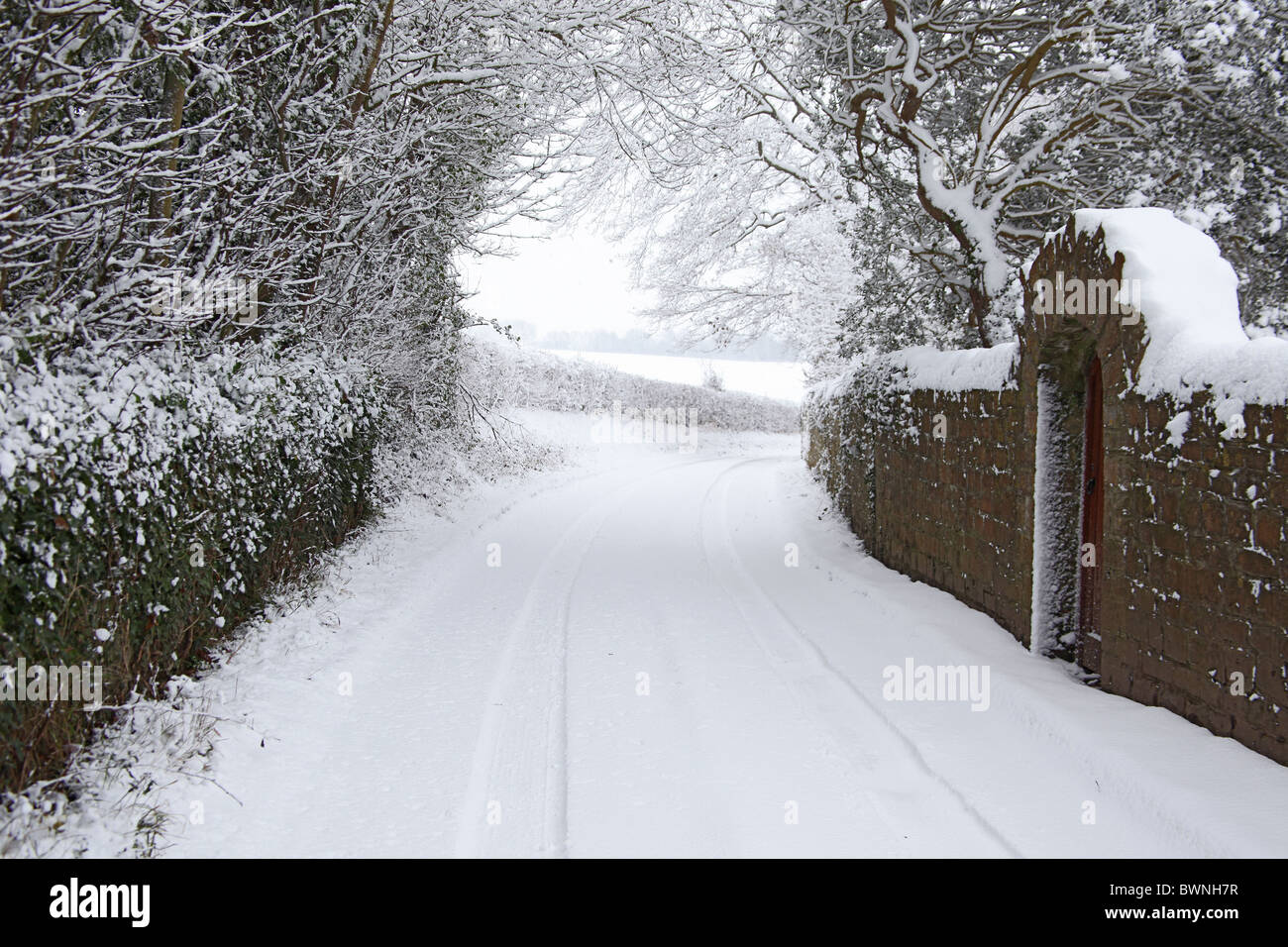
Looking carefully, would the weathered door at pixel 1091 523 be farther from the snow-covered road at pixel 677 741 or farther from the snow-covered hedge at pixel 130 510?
the snow-covered hedge at pixel 130 510

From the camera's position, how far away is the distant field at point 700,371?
36562 mm

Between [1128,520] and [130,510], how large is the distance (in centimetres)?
585

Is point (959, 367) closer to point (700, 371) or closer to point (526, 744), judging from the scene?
point (526, 744)

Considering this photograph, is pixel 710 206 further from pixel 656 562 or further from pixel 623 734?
pixel 623 734

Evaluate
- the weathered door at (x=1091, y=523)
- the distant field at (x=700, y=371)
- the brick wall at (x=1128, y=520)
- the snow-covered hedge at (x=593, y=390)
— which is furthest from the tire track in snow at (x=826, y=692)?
the distant field at (x=700, y=371)

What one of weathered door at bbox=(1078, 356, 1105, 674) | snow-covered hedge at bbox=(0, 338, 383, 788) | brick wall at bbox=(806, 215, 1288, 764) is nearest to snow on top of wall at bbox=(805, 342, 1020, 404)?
brick wall at bbox=(806, 215, 1288, 764)

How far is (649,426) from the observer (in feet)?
109

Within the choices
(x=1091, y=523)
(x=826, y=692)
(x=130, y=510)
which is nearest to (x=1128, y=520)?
(x=1091, y=523)

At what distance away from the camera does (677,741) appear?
465 cm

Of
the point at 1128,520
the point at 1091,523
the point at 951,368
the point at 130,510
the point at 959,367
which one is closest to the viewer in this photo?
the point at 130,510

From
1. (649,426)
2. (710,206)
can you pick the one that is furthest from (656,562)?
(649,426)

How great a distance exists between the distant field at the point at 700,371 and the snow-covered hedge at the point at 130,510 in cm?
2460

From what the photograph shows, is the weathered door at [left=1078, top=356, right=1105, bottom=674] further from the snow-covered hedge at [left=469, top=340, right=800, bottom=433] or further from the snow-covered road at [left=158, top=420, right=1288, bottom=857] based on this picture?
the snow-covered hedge at [left=469, top=340, right=800, bottom=433]
